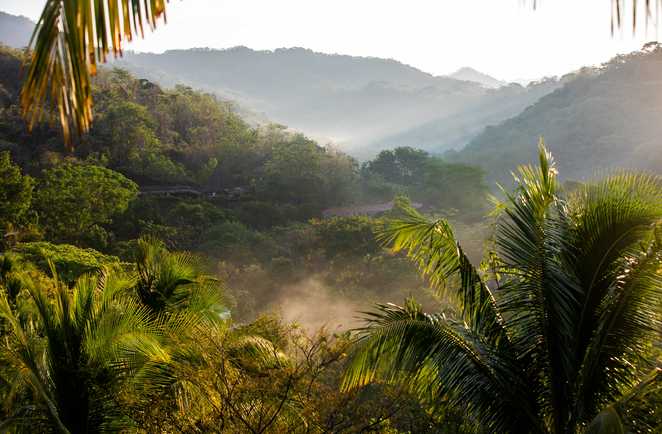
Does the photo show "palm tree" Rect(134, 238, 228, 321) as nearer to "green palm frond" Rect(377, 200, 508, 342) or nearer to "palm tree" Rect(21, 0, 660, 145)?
"green palm frond" Rect(377, 200, 508, 342)

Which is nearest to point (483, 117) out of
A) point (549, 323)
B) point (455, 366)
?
point (549, 323)

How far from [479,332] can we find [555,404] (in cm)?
88

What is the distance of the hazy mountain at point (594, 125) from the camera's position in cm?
7081

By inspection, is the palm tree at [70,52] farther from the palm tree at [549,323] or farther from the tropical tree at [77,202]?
the tropical tree at [77,202]

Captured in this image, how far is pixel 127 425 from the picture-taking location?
15.8ft

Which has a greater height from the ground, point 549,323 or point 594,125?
point 594,125

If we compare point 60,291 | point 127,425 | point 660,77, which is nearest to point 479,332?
point 127,425

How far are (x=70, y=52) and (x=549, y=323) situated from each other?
4.44 metres

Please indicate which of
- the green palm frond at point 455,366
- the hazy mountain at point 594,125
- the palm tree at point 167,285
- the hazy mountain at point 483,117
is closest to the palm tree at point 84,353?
the green palm frond at point 455,366

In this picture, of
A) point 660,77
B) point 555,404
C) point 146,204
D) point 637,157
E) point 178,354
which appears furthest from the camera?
point 660,77

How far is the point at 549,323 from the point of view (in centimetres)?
477

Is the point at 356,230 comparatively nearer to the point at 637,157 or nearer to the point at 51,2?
the point at 51,2

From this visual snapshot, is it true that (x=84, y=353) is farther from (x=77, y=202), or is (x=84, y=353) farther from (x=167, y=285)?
(x=77, y=202)

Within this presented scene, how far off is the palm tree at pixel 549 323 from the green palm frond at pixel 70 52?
3596 mm
